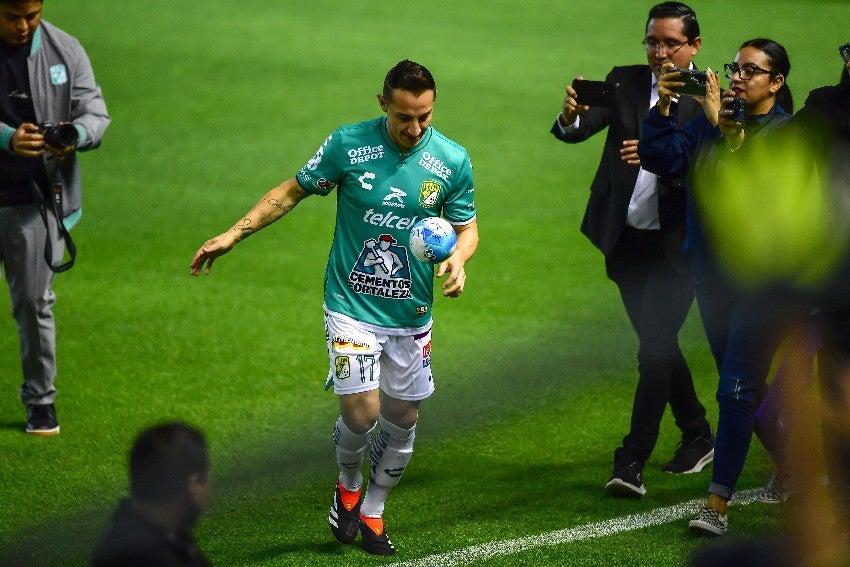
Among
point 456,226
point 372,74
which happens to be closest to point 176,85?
point 372,74

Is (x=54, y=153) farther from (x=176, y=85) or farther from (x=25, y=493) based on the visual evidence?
(x=176, y=85)

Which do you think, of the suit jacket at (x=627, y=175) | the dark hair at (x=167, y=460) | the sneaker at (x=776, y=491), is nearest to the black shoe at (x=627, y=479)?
the sneaker at (x=776, y=491)

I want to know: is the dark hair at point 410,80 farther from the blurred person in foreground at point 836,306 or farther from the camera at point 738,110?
the blurred person in foreground at point 836,306

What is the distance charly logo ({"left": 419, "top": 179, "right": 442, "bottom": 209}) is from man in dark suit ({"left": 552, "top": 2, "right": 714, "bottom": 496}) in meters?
1.23

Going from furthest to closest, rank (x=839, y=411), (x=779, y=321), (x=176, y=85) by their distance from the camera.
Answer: (x=176, y=85) → (x=779, y=321) → (x=839, y=411)

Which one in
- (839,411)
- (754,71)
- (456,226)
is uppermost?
(754,71)

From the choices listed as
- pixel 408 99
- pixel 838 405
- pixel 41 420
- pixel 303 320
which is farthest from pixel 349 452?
pixel 303 320

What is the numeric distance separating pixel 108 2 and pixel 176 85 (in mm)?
4810

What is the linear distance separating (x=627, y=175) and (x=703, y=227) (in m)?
0.86

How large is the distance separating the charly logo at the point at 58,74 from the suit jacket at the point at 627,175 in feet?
9.65

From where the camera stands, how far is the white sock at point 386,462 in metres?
6.55

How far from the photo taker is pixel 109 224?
13.1 m

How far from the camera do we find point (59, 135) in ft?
24.7

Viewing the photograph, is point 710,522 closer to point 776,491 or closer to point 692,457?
point 776,491
